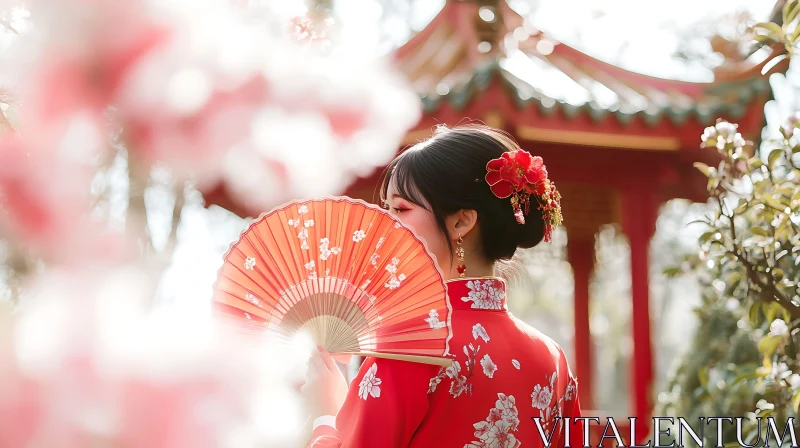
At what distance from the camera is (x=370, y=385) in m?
1.35

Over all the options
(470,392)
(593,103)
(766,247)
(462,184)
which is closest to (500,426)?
(470,392)

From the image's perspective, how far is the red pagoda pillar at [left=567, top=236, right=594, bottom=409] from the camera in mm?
6789

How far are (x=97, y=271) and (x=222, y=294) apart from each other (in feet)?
3.22

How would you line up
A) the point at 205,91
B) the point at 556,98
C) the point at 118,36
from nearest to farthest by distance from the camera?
the point at 118,36
the point at 205,91
the point at 556,98

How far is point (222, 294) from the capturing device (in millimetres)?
1441

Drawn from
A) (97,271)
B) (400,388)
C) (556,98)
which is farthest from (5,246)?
(556,98)

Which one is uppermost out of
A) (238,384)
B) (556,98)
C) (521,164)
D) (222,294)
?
(556,98)

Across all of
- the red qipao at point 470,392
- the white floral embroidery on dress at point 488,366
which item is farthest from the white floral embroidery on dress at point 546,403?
the white floral embroidery on dress at point 488,366

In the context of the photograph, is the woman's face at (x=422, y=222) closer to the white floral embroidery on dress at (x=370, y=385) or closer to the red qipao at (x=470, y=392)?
the red qipao at (x=470, y=392)

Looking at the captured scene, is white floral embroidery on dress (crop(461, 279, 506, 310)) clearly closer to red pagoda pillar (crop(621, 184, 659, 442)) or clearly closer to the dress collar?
the dress collar

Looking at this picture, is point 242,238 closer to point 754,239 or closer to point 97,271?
point 97,271

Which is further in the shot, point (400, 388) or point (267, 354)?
point (400, 388)

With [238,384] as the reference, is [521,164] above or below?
above

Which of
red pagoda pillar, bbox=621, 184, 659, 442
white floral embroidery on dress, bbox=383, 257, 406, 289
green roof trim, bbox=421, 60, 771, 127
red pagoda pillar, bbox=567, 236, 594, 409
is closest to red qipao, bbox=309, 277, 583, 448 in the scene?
white floral embroidery on dress, bbox=383, 257, 406, 289
